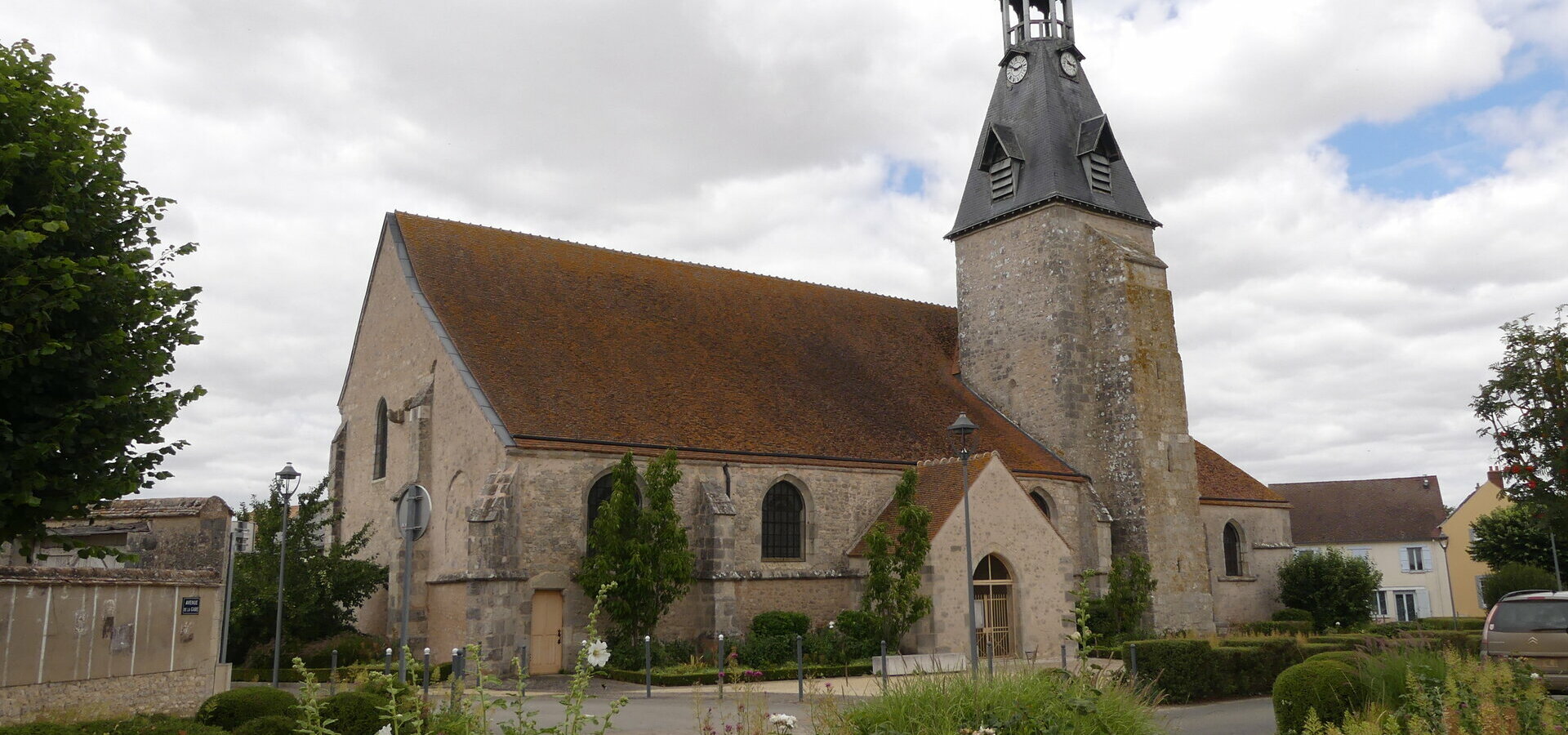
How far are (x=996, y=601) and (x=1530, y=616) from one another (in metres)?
10.6

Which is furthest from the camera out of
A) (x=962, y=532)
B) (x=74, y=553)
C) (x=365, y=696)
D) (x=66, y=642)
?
(x=962, y=532)

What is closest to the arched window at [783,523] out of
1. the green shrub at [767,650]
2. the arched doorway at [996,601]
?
the green shrub at [767,650]

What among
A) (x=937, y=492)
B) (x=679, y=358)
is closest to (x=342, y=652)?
(x=679, y=358)

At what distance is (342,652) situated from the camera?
18453 mm

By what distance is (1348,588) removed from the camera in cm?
2775

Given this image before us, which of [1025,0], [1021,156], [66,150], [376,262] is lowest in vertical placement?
[66,150]

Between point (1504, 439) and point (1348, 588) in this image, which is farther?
point (1348, 588)

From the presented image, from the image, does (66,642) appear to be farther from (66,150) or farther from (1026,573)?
(1026,573)

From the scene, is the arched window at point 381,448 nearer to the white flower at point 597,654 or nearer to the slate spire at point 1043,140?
the slate spire at point 1043,140

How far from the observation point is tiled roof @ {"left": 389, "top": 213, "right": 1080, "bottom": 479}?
67.8 feet

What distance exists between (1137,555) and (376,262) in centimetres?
1855

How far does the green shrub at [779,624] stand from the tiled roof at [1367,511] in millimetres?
33355

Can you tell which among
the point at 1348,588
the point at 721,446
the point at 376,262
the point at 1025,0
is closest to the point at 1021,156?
the point at 1025,0

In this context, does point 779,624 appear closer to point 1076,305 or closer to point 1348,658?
point 1348,658
